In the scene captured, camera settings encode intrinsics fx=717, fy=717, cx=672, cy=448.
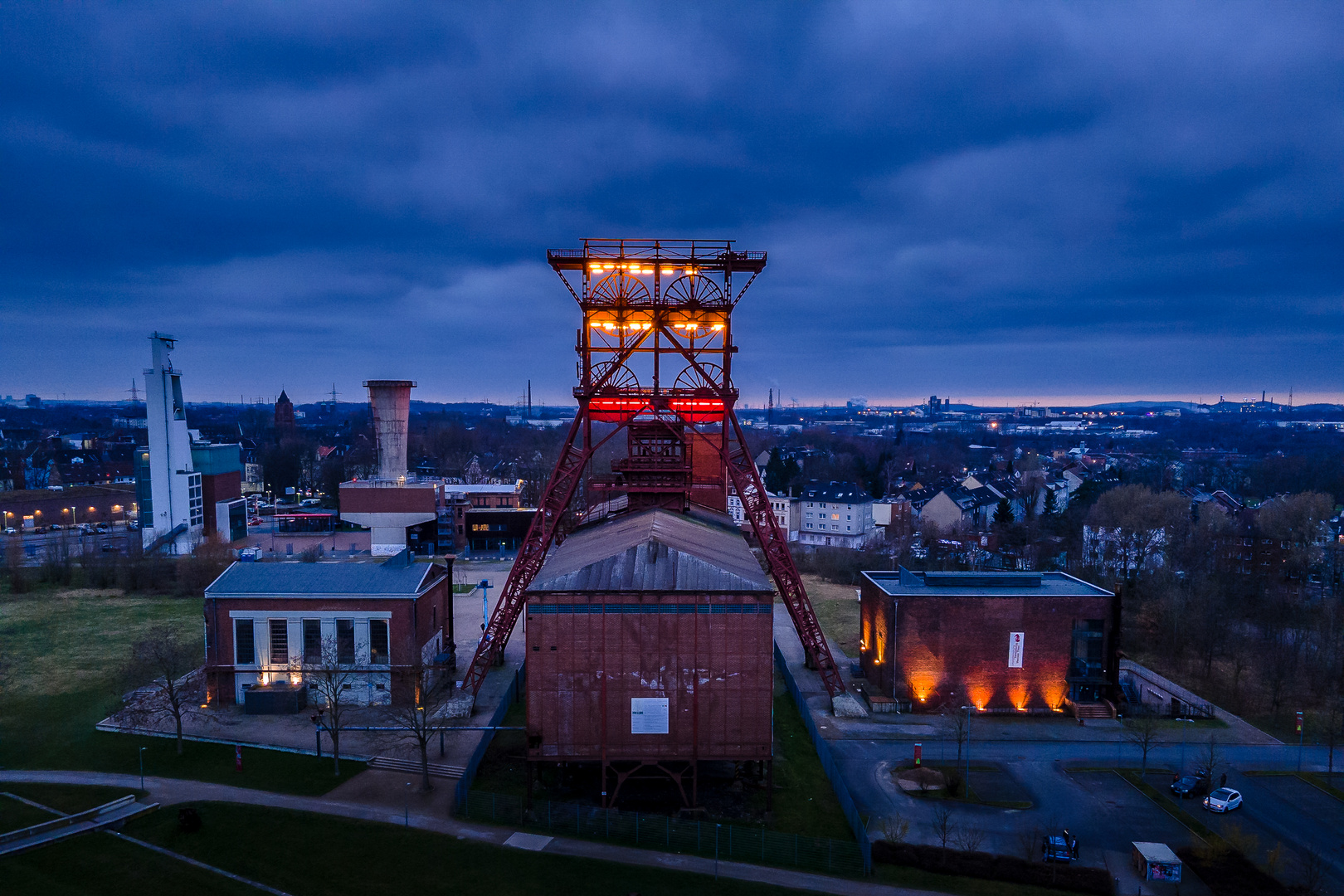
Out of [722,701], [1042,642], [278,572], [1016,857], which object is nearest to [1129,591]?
[1042,642]

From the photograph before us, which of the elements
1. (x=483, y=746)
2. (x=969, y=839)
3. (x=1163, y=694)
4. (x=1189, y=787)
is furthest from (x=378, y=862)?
(x=1163, y=694)

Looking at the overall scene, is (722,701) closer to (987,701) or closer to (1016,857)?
(1016,857)

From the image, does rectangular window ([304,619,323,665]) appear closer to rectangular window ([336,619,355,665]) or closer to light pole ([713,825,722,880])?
rectangular window ([336,619,355,665])

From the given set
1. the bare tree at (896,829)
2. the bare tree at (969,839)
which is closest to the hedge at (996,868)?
the bare tree at (896,829)

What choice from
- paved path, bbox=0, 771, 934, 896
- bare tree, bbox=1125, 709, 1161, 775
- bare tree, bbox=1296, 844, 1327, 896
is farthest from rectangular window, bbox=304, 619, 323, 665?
bare tree, bbox=1296, 844, 1327, 896

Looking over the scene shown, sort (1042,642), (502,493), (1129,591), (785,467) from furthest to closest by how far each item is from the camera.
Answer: (785,467) → (502,493) → (1129,591) → (1042,642)

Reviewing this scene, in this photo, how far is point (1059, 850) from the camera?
22.0m

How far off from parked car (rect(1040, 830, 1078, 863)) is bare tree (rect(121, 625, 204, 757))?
3215 centimetres

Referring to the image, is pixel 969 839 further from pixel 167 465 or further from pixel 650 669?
pixel 167 465

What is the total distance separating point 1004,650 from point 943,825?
14.9 meters

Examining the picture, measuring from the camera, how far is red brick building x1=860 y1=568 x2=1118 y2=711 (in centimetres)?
3444

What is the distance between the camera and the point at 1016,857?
21.7 m

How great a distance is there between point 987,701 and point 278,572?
3482cm

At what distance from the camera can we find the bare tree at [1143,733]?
28.2 metres
